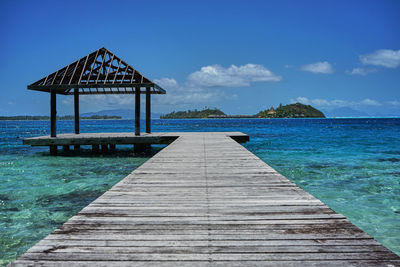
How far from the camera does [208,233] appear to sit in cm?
288

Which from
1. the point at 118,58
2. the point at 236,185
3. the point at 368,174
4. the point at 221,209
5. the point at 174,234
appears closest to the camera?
the point at 174,234

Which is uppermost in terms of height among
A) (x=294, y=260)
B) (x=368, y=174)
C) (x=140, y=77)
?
(x=140, y=77)

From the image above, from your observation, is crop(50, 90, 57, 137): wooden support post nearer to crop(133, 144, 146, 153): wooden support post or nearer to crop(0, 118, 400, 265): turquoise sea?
crop(0, 118, 400, 265): turquoise sea

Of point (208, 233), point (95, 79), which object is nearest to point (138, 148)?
point (95, 79)

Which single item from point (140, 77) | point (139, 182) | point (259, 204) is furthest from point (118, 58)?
point (259, 204)

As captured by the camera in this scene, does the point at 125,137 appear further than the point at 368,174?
Yes

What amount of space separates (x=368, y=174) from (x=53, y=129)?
15.6 m

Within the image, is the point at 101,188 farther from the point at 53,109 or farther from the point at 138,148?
the point at 53,109

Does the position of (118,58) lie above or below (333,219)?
above

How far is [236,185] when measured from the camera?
498cm

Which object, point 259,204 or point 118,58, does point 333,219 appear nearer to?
point 259,204

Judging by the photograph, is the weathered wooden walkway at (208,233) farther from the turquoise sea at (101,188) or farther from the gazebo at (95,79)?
the gazebo at (95,79)

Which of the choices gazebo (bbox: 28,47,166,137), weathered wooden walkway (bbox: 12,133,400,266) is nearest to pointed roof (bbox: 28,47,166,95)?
gazebo (bbox: 28,47,166,137)

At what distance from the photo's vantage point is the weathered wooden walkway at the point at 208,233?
7.73 feet
